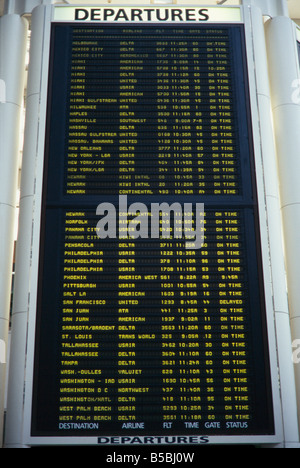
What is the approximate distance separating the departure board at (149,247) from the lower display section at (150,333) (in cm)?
1

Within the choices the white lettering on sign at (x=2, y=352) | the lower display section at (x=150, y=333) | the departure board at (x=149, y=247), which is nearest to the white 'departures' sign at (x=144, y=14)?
A: the departure board at (x=149, y=247)

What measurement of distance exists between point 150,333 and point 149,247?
80 cm

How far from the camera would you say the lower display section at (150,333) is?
5070 mm

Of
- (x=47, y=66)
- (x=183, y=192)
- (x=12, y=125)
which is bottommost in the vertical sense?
(x=183, y=192)

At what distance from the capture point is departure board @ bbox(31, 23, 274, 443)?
511 centimetres

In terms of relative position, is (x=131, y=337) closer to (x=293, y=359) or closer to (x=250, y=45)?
(x=293, y=359)

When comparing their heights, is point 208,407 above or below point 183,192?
below

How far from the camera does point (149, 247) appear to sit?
18.3 feet

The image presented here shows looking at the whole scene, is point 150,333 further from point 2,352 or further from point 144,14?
point 144,14

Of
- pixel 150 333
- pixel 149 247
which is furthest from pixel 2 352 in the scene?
pixel 149 247

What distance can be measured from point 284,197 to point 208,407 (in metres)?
2.21
